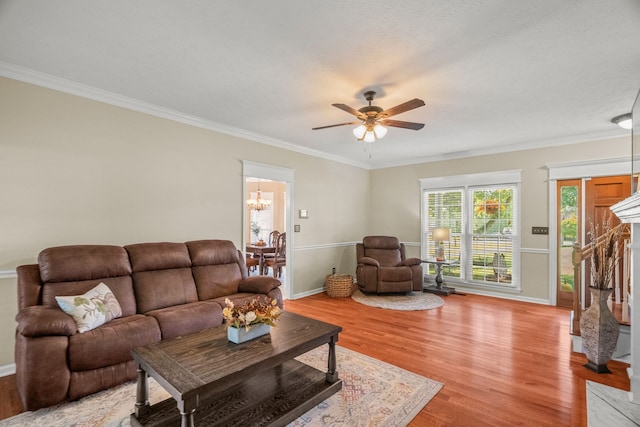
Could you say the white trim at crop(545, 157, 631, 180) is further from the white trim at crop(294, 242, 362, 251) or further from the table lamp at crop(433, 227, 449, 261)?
the white trim at crop(294, 242, 362, 251)

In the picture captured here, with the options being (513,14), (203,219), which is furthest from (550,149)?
(203,219)

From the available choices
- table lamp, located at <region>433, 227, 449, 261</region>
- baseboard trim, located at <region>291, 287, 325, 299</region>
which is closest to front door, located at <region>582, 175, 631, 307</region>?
table lamp, located at <region>433, 227, 449, 261</region>

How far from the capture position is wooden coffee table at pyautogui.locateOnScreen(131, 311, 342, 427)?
167cm

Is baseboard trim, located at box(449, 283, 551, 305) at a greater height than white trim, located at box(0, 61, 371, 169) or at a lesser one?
lesser

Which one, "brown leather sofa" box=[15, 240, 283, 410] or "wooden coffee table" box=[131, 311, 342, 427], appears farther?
"brown leather sofa" box=[15, 240, 283, 410]

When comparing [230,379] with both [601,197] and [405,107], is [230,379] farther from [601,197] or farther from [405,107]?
[601,197]

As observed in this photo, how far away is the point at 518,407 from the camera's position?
221cm

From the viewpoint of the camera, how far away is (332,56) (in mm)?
2482

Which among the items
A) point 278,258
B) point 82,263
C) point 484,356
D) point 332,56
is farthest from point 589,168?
point 82,263

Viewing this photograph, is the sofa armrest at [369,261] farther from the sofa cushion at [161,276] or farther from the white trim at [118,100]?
the sofa cushion at [161,276]

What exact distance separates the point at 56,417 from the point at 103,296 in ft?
2.91

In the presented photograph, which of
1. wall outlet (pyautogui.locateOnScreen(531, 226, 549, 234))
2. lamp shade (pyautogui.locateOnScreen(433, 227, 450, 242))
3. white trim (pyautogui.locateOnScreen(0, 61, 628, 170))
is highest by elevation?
white trim (pyautogui.locateOnScreen(0, 61, 628, 170))

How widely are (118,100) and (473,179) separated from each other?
5.65 m

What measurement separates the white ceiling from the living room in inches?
7.2
